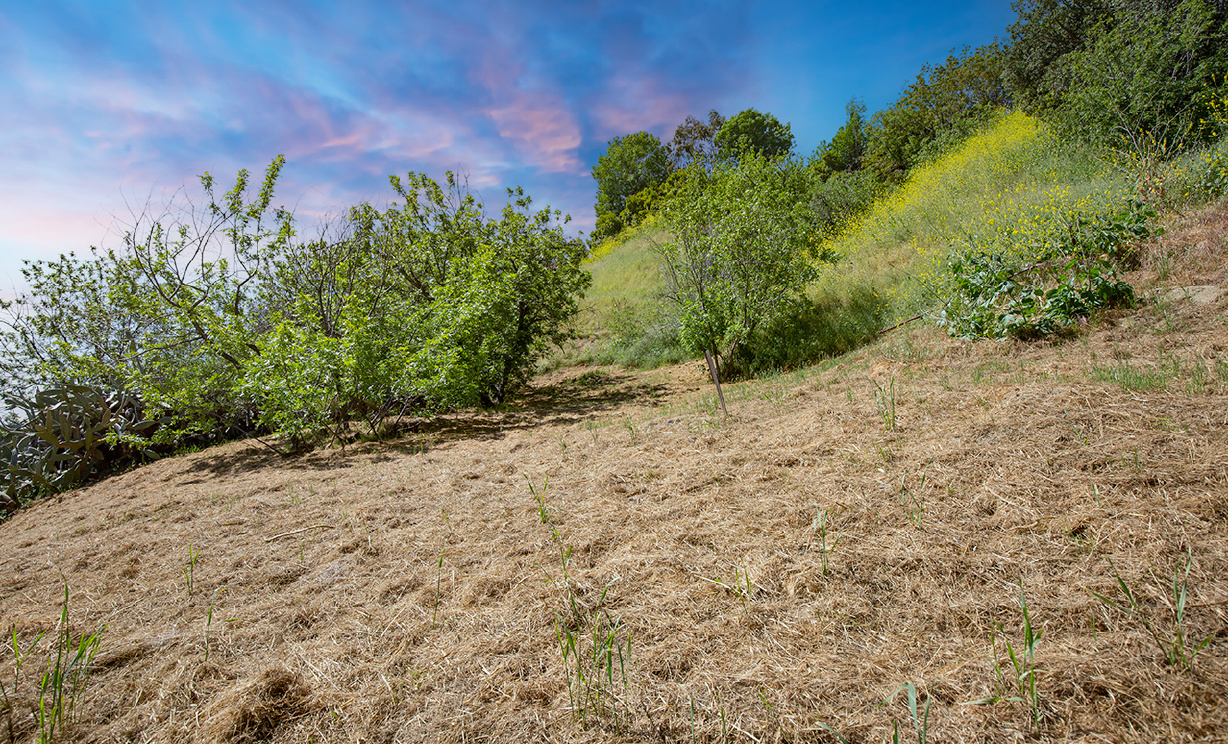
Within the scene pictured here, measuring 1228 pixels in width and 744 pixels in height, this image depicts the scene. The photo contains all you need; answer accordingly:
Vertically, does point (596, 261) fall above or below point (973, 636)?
above

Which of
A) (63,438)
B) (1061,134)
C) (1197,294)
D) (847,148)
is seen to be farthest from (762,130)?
(63,438)

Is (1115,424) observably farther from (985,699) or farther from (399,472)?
(399,472)

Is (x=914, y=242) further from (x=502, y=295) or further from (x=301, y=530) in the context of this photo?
(x=301, y=530)

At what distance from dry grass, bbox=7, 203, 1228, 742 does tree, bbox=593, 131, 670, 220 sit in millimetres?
37387

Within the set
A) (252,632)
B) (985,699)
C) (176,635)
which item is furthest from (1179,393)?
(176,635)

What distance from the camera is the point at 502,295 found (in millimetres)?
9117

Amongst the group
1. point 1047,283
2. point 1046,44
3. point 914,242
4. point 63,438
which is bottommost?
point 1047,283

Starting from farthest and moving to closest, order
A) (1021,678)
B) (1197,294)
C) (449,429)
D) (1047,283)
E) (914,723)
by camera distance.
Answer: (449,429) → (1047,283) → (1197,294) → (1021,678) → (914,723)

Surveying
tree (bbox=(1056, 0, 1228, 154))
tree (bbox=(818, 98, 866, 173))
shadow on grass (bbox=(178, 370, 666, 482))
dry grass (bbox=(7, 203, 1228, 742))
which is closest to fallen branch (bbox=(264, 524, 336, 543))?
dry grass (bbox=(7, 203, 1228, 742))

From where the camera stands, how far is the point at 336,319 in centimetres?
881

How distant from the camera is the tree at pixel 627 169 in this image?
129 feet

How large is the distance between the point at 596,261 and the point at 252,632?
2339cm

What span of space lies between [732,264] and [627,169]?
3361 centimetres

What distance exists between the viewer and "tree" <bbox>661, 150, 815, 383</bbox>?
931 cm
